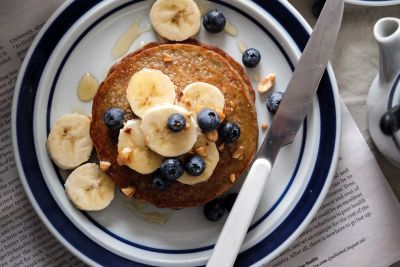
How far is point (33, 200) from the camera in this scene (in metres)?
1.34

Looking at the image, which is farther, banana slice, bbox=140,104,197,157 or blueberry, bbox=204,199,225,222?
blueberry, bbox=204,199,225,222

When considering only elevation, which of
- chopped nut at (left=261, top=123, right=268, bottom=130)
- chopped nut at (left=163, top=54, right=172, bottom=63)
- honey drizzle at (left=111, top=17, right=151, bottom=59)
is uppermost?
honey drizzle at (left=111, top=17, right=151, bottom=59)

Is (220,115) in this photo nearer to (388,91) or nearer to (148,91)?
(148,91)

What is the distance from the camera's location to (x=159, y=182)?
1287mm

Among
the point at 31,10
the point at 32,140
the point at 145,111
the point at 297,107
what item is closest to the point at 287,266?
the point at 297,107

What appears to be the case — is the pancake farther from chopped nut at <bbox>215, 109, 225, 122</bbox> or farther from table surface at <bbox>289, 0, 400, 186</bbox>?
table surface at <bbox>289, 0, 400, 186</bbox>

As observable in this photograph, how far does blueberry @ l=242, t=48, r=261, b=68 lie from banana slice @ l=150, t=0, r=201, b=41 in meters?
0.13

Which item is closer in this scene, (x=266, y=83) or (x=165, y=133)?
(x=165, y=133)

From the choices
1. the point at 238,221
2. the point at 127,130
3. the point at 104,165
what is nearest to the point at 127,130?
the point at 127,130

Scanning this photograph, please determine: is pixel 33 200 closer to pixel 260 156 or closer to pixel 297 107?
pixel 260 156

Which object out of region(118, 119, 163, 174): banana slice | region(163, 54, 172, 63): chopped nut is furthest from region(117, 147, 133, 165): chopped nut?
region(163, 54, 172, 63): chopped nut

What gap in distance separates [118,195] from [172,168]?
0.21m

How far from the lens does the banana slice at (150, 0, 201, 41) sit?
134cm

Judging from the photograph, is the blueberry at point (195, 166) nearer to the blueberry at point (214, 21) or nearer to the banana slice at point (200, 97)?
the banana slice at point (200, 97)
